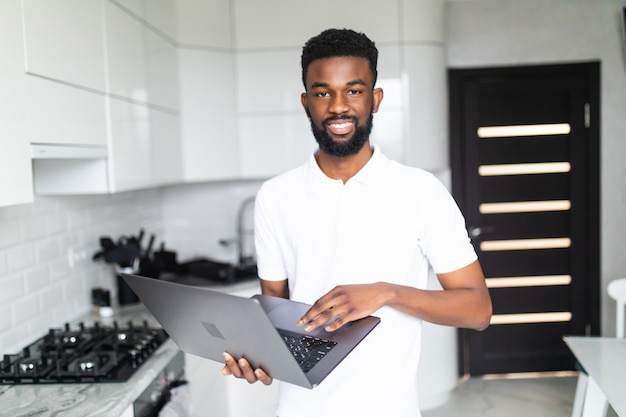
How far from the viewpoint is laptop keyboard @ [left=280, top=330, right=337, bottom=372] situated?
110 cm

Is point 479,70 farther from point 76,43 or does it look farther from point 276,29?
point 76,43

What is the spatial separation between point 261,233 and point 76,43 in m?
0.93

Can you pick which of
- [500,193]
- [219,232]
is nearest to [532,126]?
[500,193]

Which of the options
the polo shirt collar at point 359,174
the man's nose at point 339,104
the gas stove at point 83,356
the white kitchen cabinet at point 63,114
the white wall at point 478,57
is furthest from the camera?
the white wall at point 478,57

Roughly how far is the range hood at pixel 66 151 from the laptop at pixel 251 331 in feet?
2.10

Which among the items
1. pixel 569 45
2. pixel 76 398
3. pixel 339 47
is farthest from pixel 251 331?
pixel 569 45

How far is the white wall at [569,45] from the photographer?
3844 mm

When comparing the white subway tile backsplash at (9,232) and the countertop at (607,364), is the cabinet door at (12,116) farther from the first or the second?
the countertop at (607,364)

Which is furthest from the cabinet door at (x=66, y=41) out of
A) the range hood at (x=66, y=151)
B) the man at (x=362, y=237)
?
the man at (x=362, y=237)

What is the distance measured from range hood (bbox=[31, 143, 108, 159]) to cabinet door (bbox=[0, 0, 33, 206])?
0.17 ft

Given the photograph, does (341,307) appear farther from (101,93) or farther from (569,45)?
(569,45)

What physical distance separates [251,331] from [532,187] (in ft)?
11.3

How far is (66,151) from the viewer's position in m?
1.75

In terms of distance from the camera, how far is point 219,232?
385 centimetres
